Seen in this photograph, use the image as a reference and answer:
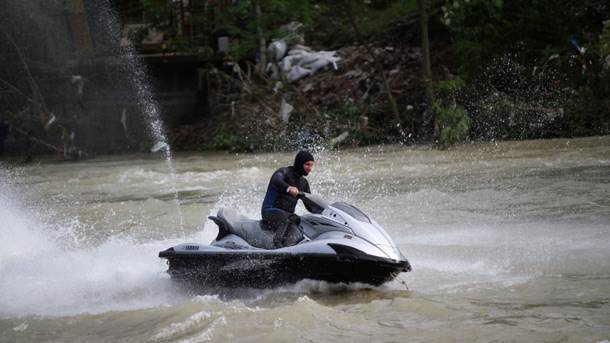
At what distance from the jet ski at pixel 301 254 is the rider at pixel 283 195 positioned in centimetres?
11

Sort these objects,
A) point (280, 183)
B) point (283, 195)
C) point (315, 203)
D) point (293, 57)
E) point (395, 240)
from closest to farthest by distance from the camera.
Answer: point (315, 203)
point (280, 183)
point (283, 195)
point (395, 240)
point (293, 57)

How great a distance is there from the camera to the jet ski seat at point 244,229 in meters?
9.08

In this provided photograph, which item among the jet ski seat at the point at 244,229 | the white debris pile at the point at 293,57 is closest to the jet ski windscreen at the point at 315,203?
the jet ski seat at the point at 244,229

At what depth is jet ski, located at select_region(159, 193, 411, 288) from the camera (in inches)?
328

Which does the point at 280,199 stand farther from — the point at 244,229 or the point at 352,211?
the point at 352,211

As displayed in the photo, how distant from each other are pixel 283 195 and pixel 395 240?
2.92 m

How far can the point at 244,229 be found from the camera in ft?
30.4

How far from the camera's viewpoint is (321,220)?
869 centimetres

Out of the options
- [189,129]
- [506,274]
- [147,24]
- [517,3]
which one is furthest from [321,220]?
[147,24]

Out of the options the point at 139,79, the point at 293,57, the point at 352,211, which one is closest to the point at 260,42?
the point at 293,57

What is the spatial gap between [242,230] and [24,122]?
799 inches

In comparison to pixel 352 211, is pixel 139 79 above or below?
above

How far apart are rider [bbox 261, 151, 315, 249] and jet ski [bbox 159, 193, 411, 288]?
11 cm

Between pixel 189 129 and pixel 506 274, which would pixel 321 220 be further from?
pixel 189 129
